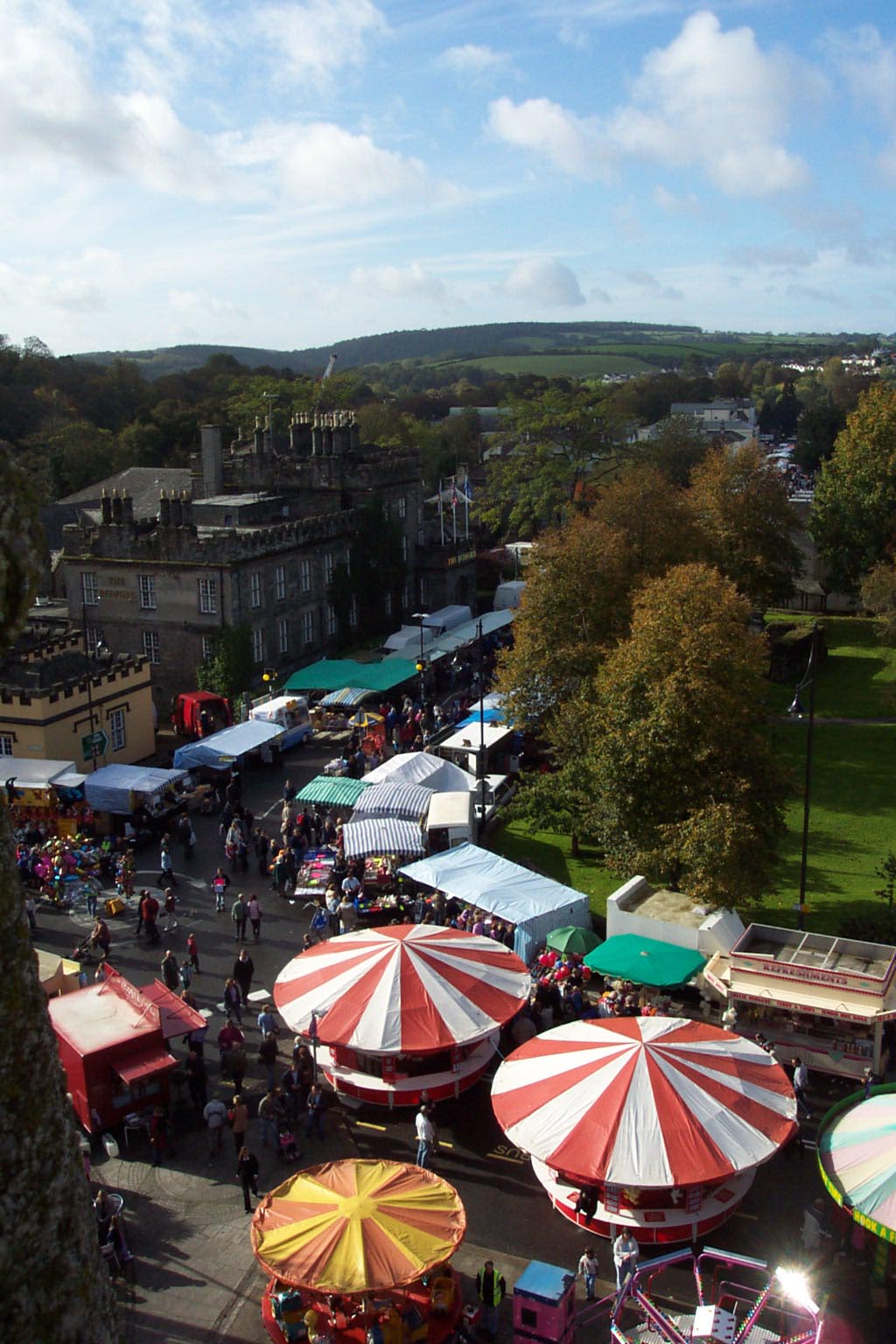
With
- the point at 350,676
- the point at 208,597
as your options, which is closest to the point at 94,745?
the point at 208,597

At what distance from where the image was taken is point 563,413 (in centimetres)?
6719

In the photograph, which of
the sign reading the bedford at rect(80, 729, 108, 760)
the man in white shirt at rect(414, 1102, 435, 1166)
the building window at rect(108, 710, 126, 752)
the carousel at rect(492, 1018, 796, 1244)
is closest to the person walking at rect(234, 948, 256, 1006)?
the man in white shirt at rect(414, 1102, 435, 1166)

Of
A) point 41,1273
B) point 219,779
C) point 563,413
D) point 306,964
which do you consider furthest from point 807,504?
point 41,1273

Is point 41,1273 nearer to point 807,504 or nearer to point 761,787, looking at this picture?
point 761,787

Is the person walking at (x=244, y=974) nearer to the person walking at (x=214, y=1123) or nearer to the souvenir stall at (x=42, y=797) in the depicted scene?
the person walking at (x=214, y=1123)

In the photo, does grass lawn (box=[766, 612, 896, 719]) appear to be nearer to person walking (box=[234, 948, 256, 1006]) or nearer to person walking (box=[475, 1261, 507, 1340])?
person walking (box=[234, 948, 256, 1006])

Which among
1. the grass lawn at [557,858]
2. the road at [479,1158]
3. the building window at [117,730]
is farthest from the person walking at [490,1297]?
the building window at [117,730]

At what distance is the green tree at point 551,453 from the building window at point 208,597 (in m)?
26.8

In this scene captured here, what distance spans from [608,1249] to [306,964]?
7.18 m

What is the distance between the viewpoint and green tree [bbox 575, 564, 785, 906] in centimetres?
2333

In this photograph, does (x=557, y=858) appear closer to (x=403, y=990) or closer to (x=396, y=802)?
(x=396, y=802)

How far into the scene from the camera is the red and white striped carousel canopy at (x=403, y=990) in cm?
1814

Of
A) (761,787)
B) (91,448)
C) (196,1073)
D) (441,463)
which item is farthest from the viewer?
(441,463)

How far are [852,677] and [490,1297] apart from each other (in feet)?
129
